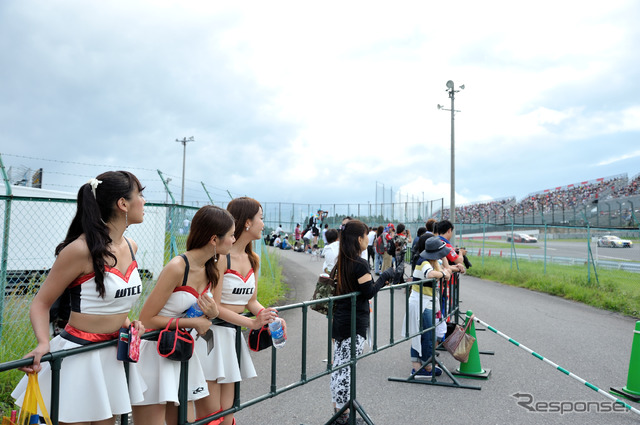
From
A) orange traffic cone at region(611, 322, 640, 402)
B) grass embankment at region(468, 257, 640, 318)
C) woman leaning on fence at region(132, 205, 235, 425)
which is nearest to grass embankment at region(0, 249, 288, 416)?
woman leaning on fence at region(132, 205, 235, 425)

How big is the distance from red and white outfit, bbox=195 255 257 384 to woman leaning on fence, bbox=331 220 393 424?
1.12 metres

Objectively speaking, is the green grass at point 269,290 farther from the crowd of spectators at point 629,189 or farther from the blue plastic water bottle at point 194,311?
the crowd of spectators at point 629,189

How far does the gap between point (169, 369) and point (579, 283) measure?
1292cm

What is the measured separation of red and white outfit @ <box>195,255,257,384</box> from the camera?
2652mm

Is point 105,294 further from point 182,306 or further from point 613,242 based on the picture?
point 613,242

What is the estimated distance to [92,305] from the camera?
2016 millimetres

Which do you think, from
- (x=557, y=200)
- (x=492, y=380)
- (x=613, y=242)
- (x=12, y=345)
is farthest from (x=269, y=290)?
(x=557, y=200)

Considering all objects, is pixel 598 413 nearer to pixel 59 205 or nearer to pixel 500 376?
pixel 500 376

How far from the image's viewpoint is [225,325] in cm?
271

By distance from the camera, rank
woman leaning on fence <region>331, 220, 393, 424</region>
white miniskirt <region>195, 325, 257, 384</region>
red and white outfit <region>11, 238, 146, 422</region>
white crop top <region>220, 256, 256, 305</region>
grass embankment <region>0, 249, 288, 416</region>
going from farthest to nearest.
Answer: grass embankment <region>0, 249, 288, 416</region> < woman leaning on fence <region>331, 220, 393, 424</region> < white crop top <region>220, 256, 256, 305</region> < white miniskirt <region>195, 325, 257, 384</region> < red and white outfit <region>11, 238, 146, 422</region>

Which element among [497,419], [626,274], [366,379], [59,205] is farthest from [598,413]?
[59,205]

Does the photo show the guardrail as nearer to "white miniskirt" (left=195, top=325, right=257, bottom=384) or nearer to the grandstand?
"white miniskirt" (left=195, top=325, right=257, bottom=384)

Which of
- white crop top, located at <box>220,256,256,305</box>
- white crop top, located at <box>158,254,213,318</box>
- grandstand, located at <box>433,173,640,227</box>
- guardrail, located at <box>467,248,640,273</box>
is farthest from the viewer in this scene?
grandstand, located at <box>433,173,640,227</box>

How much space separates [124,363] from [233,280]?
2.95 feet
